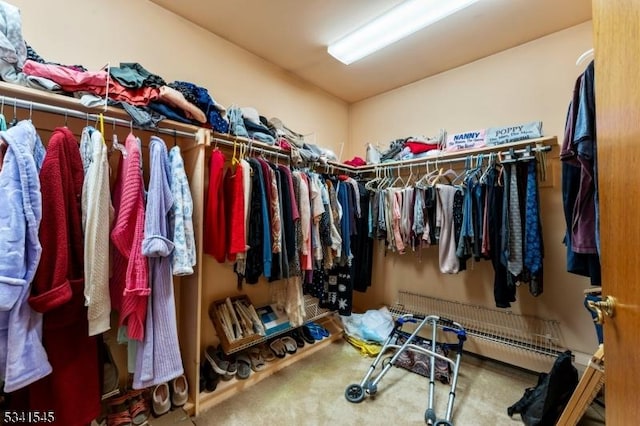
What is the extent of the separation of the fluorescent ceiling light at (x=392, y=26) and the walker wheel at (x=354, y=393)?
2.54 metres

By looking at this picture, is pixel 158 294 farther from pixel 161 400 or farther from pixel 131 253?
pixel 161 400

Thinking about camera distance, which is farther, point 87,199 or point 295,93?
point 295,93

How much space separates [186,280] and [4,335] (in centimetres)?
A: 87

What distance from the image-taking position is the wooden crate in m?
1.96

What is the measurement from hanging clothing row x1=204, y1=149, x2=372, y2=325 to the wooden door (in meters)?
1.52

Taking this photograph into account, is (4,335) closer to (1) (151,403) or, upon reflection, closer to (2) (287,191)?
(1) (151,403)

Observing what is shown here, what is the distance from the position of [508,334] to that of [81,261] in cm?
290

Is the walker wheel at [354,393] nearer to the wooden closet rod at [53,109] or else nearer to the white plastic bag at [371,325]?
the white plastic bag at [371,325]

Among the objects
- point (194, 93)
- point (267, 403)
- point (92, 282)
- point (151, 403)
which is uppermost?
point (194, 93)

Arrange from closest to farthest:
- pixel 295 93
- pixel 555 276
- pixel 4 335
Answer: pixel 4 335, pixel 555 276, pixel 295 93

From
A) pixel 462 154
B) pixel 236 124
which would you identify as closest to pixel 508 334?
pixel 462 154

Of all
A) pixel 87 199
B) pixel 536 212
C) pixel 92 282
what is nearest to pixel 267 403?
pixel 92 282

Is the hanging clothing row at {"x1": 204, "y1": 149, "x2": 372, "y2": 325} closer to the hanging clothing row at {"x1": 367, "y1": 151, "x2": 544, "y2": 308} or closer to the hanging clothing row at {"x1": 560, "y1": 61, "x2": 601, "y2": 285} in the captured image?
the hanging clothing row at {"x1": 367, "y1": 151, "x2": 544, "y2": 308}

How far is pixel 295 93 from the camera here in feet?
9.49
